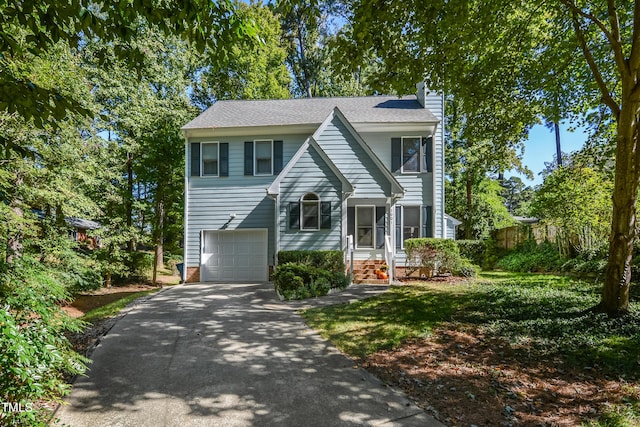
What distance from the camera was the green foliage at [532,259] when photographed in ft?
45.1

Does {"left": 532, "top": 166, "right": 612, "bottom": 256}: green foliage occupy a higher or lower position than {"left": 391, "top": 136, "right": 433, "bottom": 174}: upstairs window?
lower

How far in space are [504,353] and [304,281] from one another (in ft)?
19.3

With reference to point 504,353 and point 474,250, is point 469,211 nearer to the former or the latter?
point 474,250

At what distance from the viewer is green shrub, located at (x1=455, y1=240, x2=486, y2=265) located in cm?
1947

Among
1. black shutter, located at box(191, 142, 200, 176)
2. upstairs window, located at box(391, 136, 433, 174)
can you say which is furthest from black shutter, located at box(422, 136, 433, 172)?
black shutter, located at box(191, 142, 200, 176)

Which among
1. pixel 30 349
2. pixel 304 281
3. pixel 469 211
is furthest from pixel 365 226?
pixel 469 211

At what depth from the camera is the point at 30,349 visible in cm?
254

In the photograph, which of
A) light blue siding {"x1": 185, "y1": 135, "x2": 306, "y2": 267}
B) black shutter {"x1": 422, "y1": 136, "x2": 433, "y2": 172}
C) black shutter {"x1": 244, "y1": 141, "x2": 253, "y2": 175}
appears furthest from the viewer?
black shutter {"x1": 244, "y1": 141, "x2": 253, "y2": 175}

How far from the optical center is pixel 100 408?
357 centimetres

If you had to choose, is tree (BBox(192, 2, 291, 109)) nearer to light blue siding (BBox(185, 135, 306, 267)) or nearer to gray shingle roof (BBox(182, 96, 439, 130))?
gray shingle roof (BBox(182, 96, 439, 130))

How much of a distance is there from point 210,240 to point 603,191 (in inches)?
584

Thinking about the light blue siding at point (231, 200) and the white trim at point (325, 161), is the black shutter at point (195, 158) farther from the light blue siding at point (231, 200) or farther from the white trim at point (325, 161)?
the white trim at point (325, 161)

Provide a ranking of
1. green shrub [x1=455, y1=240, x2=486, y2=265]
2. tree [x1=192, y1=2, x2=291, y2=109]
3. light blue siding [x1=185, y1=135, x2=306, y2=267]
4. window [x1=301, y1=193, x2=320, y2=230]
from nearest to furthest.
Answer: window [x1=301, y1=193, x2=320, y2=230] → light blue siding [x1=185, y1=135, x2=306, y2=267] → green shrub [x1=455, y1=240, x2=486, y2=265] → tree [x1=192, y1=2, x2=291, y2=109]

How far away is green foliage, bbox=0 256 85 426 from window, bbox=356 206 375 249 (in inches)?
397
